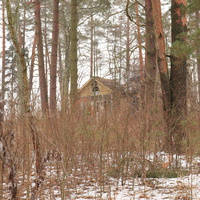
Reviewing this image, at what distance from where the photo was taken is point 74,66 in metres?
9.87

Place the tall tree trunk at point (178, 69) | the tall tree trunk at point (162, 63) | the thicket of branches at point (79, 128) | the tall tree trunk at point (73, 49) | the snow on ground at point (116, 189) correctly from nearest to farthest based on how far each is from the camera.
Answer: the thicket of branches at point (79, 128)
the snow on ground at point (116, 189)
the tall tree trunk at point (178, 69)
the tall tree trunk at point (162, 63)
the tall tree trunk at point (73, 49)

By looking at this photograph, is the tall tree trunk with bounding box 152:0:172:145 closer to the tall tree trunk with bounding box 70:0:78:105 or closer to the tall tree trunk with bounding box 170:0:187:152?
the tall tree trunk with bounding box 170:0:187:152

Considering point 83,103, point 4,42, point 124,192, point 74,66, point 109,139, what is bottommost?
point 124,192

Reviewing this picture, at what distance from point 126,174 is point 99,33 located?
70.4 feet

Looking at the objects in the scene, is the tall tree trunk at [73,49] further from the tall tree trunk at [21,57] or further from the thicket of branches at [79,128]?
the tall tree trunk at [21,57]

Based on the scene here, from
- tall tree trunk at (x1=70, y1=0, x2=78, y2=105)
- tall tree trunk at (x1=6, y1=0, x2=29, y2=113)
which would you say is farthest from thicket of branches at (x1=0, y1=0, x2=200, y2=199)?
tall tree trunk at (x1=70, y1=0, x2=78, y2=105)

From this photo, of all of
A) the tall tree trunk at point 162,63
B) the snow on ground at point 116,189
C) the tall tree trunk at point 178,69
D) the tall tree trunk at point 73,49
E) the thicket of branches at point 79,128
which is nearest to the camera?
the thicket of branches at point 79,128

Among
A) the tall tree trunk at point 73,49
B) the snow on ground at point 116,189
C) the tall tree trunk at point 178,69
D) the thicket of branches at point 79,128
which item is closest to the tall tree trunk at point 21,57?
the thicket of branches at point 79,128

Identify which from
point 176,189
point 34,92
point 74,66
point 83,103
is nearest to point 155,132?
point 176,189

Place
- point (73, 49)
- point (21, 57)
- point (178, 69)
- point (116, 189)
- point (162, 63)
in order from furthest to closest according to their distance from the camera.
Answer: point (73, 49)
point (162, 63)
point (178, 69)
point (116, 189)
point (21, 57)

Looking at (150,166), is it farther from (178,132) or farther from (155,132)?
(178,132)

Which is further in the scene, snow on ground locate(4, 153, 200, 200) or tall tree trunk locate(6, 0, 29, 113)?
snow on ground locate(4, 153, 200, 200)

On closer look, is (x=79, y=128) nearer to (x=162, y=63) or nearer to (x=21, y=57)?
(x=21, y=57)

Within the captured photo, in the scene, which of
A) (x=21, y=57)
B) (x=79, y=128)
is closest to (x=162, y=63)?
(x=79, y=128)
